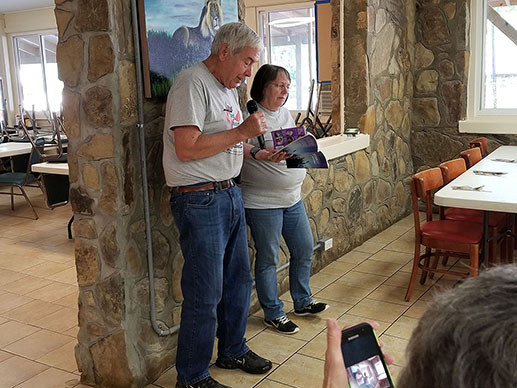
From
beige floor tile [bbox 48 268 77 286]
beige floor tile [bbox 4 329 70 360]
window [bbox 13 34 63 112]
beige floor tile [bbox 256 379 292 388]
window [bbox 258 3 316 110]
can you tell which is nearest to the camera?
beige floor tile [bbox 256 379 292 388]

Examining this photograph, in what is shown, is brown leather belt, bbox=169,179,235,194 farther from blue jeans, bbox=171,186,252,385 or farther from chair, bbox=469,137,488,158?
chair, bbox=469,137,488,158

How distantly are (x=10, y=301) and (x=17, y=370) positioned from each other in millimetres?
1033

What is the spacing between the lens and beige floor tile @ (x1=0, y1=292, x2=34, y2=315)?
370cm

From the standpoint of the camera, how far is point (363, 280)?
154 inches

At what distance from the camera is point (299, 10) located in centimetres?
769

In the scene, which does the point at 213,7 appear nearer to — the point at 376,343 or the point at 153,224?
the point at 153,224

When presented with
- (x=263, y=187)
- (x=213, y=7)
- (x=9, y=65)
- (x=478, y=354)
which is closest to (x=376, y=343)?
(x=478, y=354)

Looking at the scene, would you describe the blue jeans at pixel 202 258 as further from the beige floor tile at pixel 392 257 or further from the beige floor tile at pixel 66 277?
the beige floor tile at pixel 392 257

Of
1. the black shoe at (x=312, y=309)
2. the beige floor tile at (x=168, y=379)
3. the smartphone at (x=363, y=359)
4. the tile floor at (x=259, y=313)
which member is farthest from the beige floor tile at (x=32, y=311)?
the smartphone at (x=363, y=359)

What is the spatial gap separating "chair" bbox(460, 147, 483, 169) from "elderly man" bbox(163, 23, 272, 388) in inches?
87.2

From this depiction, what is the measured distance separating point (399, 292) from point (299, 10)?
5.00 meters

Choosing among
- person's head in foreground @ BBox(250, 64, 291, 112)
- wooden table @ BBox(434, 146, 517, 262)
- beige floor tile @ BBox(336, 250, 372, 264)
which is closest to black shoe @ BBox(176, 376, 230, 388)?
person's head in foreground @ BBox(250, 64, 291, 112)

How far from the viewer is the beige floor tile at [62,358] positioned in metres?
2.91

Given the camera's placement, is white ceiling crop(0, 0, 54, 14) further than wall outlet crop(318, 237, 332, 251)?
Yes
